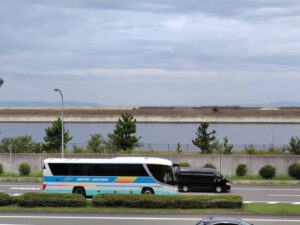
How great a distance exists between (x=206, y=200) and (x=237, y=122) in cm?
10427

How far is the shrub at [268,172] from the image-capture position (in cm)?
4494

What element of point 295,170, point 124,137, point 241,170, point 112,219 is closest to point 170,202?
point 112,219

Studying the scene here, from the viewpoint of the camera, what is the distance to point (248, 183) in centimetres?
4381

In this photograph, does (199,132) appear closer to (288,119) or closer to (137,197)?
(137,197)

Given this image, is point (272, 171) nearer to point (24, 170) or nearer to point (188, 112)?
point (24, 170)

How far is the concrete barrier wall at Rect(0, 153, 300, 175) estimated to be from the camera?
45750 mm

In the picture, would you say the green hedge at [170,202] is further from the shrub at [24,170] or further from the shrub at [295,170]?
the shrub at [24,170]

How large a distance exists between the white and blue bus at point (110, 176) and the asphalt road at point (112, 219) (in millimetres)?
7041

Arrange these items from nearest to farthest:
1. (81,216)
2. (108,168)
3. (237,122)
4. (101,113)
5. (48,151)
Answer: (81,216), (108,168), (48,151), (237,122), (101,113)

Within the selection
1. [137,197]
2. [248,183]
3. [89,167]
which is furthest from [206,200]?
[248,183]

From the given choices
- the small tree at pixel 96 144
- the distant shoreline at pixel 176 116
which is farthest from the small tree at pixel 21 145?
the distant shoreline at pixel 176 116

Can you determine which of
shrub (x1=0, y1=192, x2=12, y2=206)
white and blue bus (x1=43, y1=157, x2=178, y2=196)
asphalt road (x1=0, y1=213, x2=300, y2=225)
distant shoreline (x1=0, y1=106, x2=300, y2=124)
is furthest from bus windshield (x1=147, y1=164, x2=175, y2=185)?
distant shoreline (x1=0, y1=106, x2=300, y2=124)

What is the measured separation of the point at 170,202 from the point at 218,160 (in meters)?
19.6

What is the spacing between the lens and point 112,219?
83.0 feet
